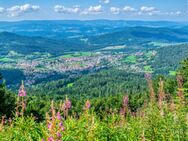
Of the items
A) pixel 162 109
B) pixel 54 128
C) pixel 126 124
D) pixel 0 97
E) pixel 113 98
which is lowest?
pixel 113 98

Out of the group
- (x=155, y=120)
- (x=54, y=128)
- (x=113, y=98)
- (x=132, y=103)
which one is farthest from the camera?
(x=113, y=98)

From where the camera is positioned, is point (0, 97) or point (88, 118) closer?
point (88, 118)

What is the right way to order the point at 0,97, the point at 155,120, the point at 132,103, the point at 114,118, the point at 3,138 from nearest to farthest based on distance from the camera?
the point at 3,138
the point at 155,120
the point at 114,118
the point at 0,97
the point at 132,103

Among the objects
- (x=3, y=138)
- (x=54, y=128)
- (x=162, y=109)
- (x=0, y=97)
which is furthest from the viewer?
(x=0, y=97)

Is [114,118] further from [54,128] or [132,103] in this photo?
[132,103]

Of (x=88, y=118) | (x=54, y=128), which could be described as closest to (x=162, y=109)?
(x=88, y=118)

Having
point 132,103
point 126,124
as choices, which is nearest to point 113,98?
point 132,103

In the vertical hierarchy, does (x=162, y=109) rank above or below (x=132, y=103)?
above

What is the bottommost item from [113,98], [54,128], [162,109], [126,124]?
[113,98]

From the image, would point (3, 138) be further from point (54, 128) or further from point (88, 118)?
point (54, 128)
